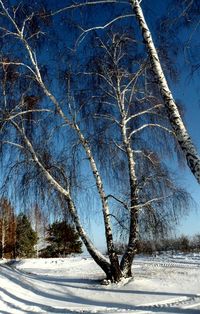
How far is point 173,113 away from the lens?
260 inches

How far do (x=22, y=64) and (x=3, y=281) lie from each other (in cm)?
635

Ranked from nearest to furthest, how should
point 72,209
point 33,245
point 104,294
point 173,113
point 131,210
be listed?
point 173,113 < point 104,294 < point 131,210 < point 72,209 < point 33,245

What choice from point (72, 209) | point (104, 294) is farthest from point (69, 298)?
point (72, 209)

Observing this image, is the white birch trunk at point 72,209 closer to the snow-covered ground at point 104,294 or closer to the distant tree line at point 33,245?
the snow-covered ground at point 104,294

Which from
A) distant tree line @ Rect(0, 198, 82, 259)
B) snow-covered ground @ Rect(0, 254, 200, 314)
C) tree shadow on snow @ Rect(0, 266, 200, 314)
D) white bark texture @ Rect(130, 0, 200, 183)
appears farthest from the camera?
distant tree line @ Rect(0, 198, 82, 259)

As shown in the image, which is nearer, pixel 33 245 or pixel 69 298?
pixel 69 298

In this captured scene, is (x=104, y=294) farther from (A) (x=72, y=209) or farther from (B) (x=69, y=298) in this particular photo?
(A) (x=72, y=209)

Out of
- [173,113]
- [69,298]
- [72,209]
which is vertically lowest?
[69,298]

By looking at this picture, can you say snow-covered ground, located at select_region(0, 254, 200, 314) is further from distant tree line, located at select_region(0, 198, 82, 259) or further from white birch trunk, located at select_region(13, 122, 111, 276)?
distant tree line, located at select_region(0, 198, 82, 259)

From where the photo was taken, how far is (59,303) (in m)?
9.81

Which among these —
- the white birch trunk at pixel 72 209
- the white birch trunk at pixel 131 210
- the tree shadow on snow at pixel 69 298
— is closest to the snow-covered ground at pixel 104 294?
the tree shadow on snow at pixel 69 298

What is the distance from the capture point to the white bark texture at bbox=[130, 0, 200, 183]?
6.09m

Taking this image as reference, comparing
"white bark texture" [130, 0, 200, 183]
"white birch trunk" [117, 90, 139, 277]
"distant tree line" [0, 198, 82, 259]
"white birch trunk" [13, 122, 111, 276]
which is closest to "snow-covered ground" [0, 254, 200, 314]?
"white birch trunk" [117, 90, 139, 277]

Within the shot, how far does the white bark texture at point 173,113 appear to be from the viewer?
20.0 feet
